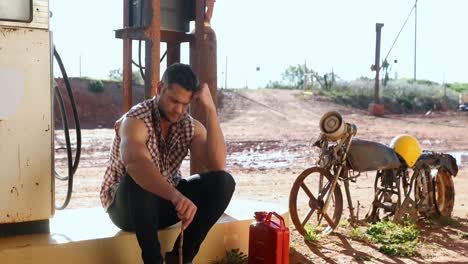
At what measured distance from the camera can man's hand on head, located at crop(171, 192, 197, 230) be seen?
3453 mm

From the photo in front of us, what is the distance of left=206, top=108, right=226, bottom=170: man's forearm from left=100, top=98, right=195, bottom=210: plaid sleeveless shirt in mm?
110

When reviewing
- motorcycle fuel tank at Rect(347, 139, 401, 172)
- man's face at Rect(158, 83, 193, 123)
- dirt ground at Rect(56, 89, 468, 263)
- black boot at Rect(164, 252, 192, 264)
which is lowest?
dirt ground at Rect(56, 89, 468, 263)

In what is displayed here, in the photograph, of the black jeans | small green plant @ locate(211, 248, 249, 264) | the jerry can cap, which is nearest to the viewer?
the black jeans

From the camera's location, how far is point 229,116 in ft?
92.3

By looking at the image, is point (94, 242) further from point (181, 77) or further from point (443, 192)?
point (443, 192)

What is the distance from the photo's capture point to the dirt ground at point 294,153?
5648 millimetres

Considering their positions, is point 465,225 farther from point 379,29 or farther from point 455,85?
point 455,85

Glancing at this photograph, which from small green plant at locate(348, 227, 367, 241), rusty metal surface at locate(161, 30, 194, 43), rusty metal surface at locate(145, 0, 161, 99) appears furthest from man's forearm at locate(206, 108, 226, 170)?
small green plant at locate(348, 227, 367, 241)

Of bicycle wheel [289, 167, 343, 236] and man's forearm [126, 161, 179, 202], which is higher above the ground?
man's forearm [126, 161, 179, 202]

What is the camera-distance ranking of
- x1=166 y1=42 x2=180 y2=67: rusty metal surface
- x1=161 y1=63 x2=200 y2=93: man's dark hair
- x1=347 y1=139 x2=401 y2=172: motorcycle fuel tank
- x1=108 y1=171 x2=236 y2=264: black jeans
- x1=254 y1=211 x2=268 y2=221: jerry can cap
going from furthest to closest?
x1=347 y1=139 x2=401 y2=172: motorcycle fuel tank
x1=166 y1=42 x2=180 y2=67: rusty metal surface
x1=254 y1=211 x2=268 y2=221: jerry can cap
x1=161 y1=63 x2=200 y2=93: man's dark hair
x1=108 y1=171 x2=236 y2=264: black jeans

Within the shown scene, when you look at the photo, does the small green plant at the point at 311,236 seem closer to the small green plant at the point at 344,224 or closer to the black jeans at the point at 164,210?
the small green plant at the point at 344,224

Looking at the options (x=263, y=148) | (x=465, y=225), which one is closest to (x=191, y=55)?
(x=465, y=225)

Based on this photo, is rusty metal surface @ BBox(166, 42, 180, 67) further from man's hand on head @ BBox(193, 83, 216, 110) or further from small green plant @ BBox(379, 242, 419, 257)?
small green plant @ BBox(379, 242, 419, 257)

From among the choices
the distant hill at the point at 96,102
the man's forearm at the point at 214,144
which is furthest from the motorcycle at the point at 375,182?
the distant hill at the point at 96,102
